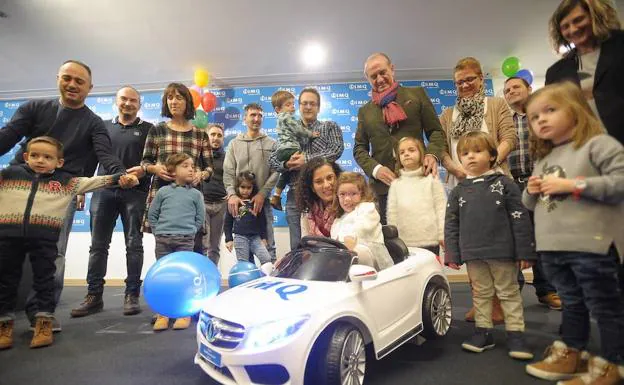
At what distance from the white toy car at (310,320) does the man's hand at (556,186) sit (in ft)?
3.02

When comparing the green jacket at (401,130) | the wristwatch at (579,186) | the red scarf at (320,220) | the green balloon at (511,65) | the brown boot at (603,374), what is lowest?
the brown boot at (603,374)

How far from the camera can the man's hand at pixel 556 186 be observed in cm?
155

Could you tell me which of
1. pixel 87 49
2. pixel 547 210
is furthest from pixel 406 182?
pixel 87 49

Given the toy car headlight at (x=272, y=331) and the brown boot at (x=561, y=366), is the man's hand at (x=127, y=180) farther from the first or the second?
the brown boot at (x=561, y=366)

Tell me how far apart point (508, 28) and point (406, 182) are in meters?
3.55

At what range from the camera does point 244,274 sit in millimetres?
2984

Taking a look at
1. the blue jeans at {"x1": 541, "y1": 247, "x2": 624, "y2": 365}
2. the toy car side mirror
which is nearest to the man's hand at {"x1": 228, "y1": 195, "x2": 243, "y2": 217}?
the toy car side mirror

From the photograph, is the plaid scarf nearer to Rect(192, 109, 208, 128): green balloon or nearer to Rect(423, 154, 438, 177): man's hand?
Rect(423, 154, 438, 177): man's hand

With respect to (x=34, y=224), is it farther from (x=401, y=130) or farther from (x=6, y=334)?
(x=401, y=130)

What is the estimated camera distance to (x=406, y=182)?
2.73 metres

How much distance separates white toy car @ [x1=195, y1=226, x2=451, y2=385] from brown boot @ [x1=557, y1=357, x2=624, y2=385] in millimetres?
869

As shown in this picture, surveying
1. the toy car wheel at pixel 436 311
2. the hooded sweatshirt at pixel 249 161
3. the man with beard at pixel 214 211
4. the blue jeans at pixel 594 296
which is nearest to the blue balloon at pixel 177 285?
the hooded sweatshirt at pixel 249 161

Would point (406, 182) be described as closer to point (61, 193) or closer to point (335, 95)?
point (61, 193)

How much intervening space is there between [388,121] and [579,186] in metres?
1.65
